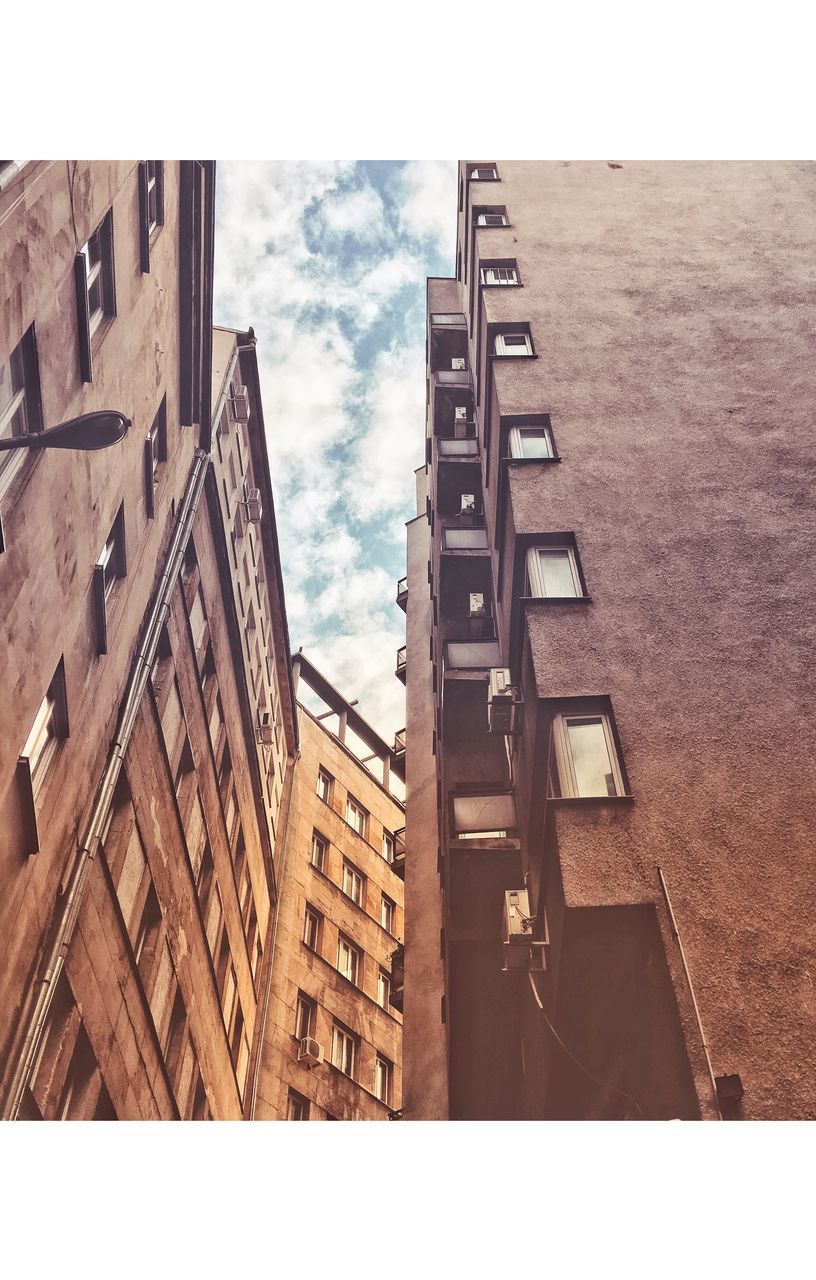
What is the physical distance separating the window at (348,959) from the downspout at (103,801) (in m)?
14.7

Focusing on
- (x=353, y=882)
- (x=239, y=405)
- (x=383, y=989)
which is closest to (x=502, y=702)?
(x=239, y=405)

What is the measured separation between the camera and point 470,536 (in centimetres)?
1795

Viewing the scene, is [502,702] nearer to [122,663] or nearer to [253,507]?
[122,663]

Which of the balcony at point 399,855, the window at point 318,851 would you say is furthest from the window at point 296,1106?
the balcony at point 399,855

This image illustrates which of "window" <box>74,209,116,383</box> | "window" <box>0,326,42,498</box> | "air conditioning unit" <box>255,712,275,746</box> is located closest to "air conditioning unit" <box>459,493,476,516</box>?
"air conditioning unit" <box>255,712,275,746</box>

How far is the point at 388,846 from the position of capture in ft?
104

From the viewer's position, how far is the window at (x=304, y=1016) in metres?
22.9

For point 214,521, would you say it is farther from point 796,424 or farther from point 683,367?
point 796,424

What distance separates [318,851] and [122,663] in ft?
54.3

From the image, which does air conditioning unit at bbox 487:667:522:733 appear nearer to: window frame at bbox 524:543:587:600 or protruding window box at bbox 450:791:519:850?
window frame at bbox 524:543:587:600

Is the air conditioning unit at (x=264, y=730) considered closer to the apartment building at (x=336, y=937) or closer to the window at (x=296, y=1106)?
the apartment building at (x=336, y=937)

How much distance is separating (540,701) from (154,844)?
25.0 feet

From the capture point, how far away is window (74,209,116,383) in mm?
9703
